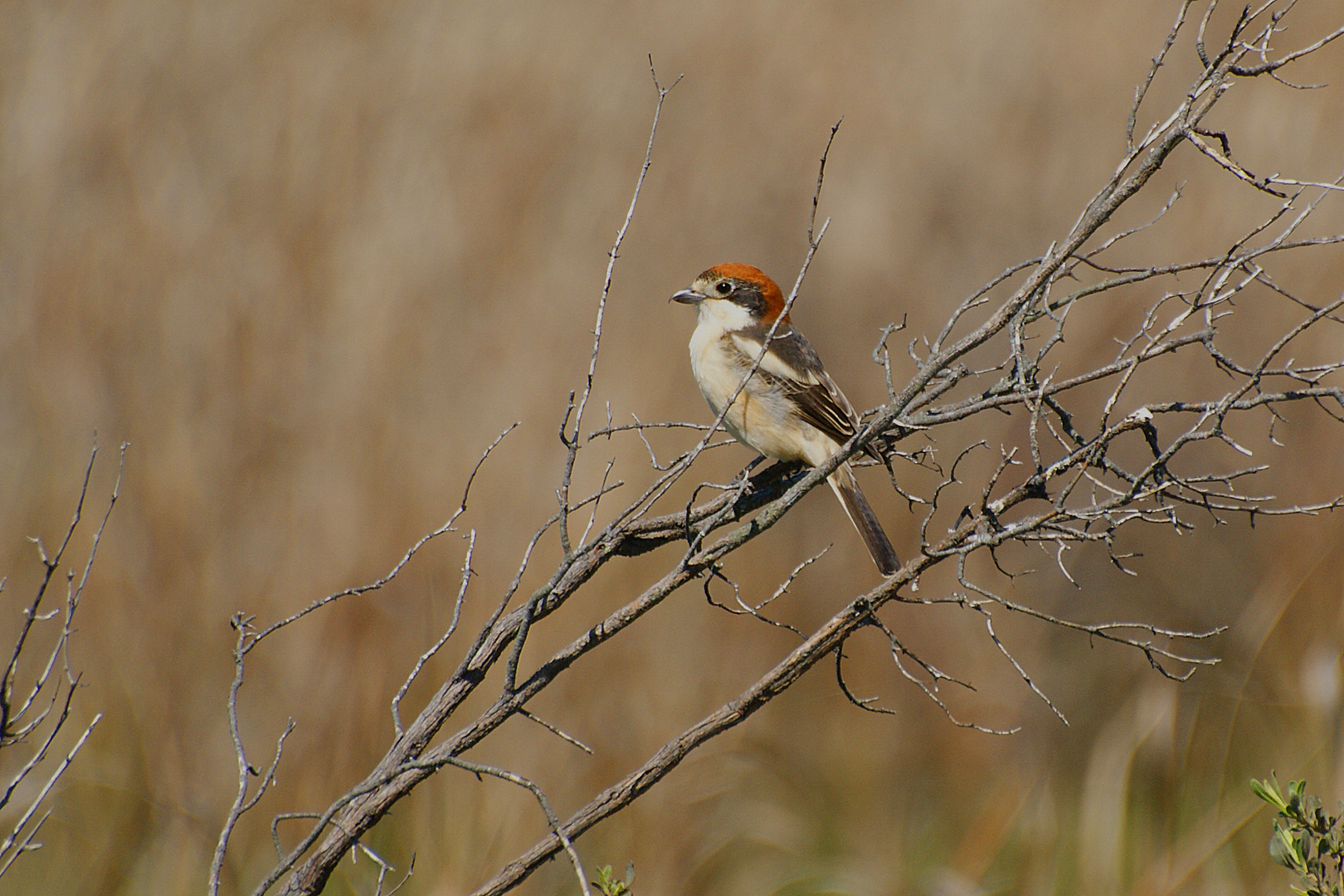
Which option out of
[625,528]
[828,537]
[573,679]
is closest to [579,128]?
[828,537]

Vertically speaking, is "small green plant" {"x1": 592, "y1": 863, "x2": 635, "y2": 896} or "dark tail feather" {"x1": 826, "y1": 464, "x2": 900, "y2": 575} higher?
"dark tail feather" {"x1": 826, "y1": 464, "x2": 900, "y2": 575}

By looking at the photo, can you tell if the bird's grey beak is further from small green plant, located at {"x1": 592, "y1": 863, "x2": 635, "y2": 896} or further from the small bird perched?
small green plant, located at {"x1": 592, "y1": 863, "x2": 635, "y2": 896}

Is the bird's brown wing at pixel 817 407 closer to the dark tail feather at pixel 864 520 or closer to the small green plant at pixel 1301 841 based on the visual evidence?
the dark tail feather at pixel 864 520

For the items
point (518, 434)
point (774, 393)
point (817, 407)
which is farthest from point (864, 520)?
point (518, 434)

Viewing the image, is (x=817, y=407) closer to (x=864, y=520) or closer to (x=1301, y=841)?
(x=864, y=520)

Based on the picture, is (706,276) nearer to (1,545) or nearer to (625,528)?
(625,528)

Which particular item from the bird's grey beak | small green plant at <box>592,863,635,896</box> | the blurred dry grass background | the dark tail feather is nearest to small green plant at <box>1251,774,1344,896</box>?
small green plant at <box>592,863,635,896</box>

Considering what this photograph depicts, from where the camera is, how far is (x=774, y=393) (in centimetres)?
352

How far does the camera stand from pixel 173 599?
14.3ft

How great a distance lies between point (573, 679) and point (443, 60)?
333cm

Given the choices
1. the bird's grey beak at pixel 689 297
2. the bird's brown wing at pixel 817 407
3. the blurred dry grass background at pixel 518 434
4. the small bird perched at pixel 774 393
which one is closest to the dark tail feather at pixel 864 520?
the small bird perched at pixel 774 393

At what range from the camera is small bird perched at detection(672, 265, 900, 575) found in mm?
3459

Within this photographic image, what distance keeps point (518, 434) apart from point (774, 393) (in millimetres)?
1456

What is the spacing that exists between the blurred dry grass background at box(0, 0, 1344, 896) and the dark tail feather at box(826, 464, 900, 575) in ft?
4.16
